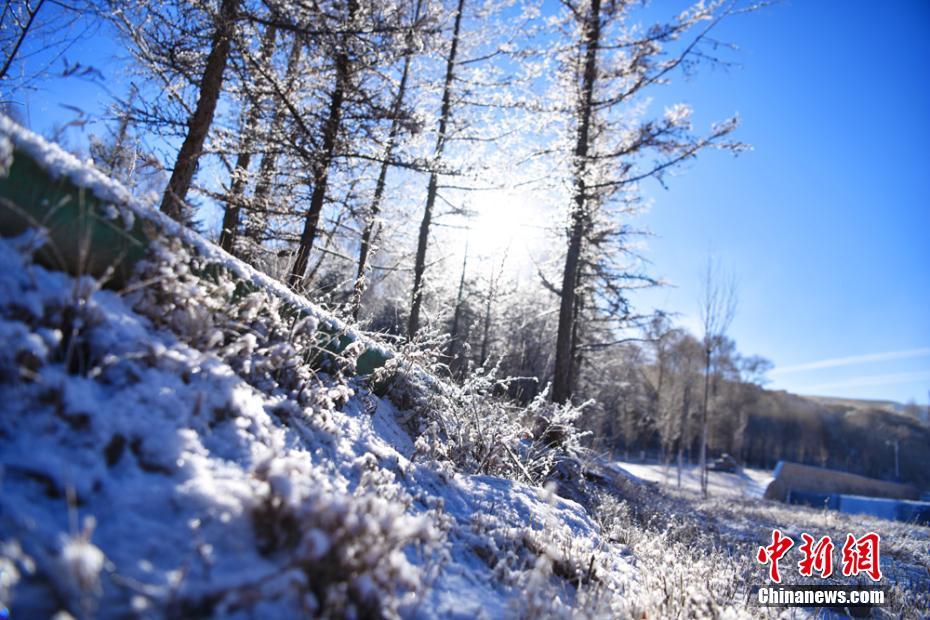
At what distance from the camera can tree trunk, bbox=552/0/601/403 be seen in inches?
370

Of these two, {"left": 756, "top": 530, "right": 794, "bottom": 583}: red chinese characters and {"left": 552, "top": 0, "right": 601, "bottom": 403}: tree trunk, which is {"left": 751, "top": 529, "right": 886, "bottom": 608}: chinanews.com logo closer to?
{"left": 756, "top": 530, "right": 794, "bottom": 583}: red chinese characters

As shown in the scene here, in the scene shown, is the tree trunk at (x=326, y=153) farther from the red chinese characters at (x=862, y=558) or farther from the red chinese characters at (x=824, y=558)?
the red chinese characters at (x=862, y=558)

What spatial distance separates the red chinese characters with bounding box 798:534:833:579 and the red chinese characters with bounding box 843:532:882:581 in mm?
161

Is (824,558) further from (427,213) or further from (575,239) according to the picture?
(427,213)

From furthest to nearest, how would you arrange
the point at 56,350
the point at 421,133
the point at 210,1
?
the point at 421,133
the point at 210,1
the point at 56,350

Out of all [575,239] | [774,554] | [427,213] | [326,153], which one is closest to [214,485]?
[774,554]

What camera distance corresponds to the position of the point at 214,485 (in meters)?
1.47

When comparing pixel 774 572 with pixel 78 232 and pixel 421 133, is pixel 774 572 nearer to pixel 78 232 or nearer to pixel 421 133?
pixel 78 232

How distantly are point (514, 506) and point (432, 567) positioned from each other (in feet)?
3.95

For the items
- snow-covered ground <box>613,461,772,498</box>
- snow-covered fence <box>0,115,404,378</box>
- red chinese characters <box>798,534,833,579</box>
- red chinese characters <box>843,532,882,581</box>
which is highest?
snow-covered fence <box>0,115,404,378</box>

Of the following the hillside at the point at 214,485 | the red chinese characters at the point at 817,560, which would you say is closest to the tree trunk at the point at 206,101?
the hillside at the point at 214,485

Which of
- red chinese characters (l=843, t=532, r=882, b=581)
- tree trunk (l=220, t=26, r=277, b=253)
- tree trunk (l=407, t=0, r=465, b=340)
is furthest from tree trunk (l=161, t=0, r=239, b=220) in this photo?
red chinese characters (l=843, t=532, r=882, b=581)

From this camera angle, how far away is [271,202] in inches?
280

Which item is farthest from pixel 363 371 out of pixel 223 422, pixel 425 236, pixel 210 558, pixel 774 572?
pixel 425 236
